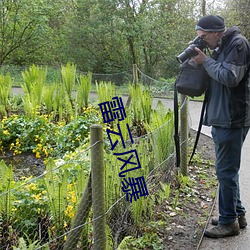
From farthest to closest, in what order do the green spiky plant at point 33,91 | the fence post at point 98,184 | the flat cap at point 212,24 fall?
the green spiky plant at point 33,91 → the flat cap at point 212,24 → the fence post at point 98,184

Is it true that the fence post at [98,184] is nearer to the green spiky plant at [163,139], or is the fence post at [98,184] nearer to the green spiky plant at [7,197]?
the green spiky plant at [7,197]

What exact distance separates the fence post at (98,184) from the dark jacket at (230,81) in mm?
1121

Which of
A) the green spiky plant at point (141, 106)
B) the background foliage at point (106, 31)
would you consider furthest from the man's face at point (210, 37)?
the background foliage at point (106, 31)

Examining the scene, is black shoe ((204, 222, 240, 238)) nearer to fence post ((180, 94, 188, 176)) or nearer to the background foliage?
fence post ((180, 94, 188, 176))

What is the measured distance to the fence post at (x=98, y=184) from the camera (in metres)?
2.36

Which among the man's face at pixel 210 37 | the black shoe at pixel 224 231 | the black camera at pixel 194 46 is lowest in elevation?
the black shoe at pixel 224 231

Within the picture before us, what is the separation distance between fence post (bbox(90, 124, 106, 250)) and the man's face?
129 centimetres

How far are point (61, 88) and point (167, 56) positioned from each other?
10284mm

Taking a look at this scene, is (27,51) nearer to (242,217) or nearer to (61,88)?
(61,88)

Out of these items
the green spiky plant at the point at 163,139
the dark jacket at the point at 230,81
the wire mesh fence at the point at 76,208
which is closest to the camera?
the wire mesh fence at the point at 76,208

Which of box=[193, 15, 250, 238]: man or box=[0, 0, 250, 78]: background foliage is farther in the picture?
box=[0, 0, 250, 78]: background foliage

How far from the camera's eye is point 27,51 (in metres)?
17.6

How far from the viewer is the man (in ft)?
9.36

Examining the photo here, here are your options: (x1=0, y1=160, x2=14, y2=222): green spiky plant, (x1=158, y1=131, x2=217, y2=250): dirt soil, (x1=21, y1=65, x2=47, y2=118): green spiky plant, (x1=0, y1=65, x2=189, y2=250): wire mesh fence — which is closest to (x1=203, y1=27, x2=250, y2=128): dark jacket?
(x1=0, y1=65, x2=189, y2=250): wire mesh fence
